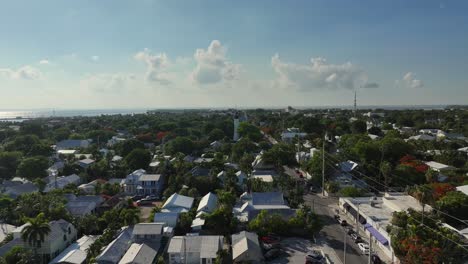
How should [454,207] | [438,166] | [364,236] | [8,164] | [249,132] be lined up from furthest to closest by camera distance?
[249,132]
[8,164]
[438,166]
[364,236]
[454,207]

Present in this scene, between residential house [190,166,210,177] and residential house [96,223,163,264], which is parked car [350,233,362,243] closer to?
residential house [96,223,163,264]

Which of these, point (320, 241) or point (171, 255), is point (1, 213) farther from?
point (320, 241)

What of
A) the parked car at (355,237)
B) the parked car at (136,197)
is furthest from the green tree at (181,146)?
the parked car at (355,237)

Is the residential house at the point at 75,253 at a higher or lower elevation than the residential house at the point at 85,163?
lower

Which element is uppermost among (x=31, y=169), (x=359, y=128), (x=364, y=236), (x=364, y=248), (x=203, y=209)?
(x=359, y=128)

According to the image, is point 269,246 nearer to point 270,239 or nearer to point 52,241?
point 270,239

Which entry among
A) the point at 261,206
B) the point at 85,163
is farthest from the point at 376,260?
the point at 85,163

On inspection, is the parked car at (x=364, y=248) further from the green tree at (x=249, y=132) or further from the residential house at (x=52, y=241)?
the green tree at (x=249, y=132)

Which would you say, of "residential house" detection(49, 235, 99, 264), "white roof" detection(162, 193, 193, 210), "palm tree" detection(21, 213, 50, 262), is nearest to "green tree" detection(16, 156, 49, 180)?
"residential house" detection(49, 235, 99, 264)
